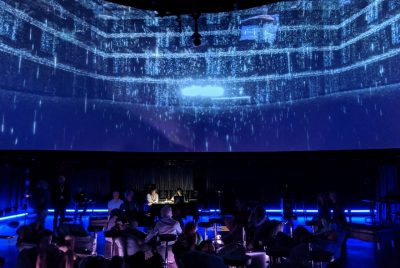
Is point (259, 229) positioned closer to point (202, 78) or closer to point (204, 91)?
point (204, 91)

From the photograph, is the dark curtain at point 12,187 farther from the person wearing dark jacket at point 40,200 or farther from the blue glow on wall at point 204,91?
the blue glow on wall at point 204,91

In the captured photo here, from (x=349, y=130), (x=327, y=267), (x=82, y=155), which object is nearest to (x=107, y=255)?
(x=327, y=267)

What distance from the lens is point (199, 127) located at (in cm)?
1273

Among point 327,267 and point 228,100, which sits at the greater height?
point 228,100

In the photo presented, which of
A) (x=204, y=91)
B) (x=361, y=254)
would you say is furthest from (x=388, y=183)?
(x=204, y=91)

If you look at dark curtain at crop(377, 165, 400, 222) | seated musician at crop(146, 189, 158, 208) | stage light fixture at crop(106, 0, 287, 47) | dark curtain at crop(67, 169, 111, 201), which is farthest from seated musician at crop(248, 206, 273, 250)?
dark curtain at crop(67, 169, 111, 201)

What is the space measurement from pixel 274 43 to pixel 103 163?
24.9 feet

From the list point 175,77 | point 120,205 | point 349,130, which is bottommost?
point 120,205

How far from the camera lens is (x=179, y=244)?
481 centimetres

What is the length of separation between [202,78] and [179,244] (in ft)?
29.2

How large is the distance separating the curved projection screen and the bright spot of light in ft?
0.12

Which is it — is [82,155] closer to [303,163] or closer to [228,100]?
[228,100]

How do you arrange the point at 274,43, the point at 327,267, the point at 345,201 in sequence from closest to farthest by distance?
the point at 327,267
the point at 274,43
the point at 345,201

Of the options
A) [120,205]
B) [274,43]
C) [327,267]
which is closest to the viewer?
[327,267]
